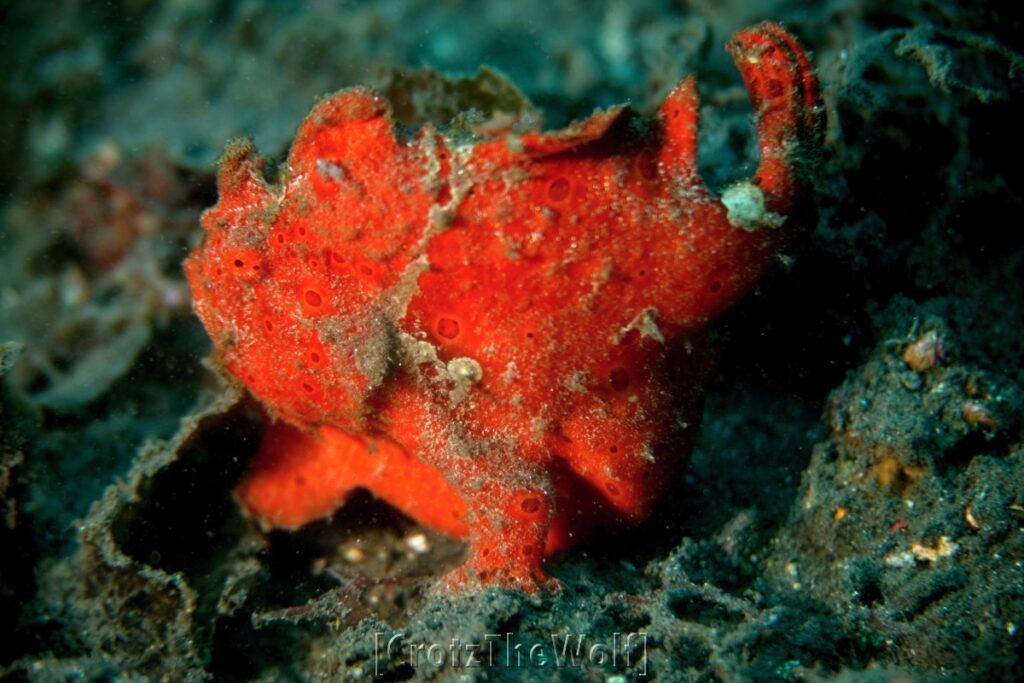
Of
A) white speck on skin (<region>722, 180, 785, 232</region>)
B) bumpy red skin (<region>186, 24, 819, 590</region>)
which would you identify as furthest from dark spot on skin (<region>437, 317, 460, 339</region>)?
white speck on skin (<region>722, 180, 785, 232</region>)

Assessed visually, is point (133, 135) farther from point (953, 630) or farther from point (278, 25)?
point (953, 630)

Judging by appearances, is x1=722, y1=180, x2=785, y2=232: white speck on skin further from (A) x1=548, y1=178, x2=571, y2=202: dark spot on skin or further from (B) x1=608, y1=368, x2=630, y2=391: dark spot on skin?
(B) x1=608, y1=368, x2=630, y2=391: dark spot on skin

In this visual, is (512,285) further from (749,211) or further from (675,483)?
(675,483)

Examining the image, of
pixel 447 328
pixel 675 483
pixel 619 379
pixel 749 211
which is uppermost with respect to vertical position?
pixel 749 211

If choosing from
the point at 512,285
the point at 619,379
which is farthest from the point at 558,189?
the point at 619,379

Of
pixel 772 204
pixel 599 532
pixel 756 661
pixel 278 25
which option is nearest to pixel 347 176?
pixel 772 204
